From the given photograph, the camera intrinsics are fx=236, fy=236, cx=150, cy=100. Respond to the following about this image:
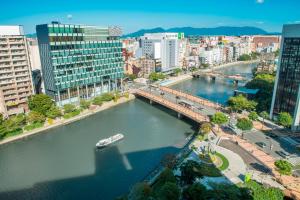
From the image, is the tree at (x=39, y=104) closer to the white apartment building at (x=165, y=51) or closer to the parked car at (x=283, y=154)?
the parked car at (x=283, y=154)

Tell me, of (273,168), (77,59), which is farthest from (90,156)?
(77,59)

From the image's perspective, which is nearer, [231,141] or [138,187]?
[138,187]

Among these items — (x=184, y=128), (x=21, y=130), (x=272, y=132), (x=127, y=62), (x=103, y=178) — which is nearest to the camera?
(x=103, y=178)

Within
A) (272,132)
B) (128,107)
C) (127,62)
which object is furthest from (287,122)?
(127,62)

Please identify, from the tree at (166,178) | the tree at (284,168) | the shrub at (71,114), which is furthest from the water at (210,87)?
the tree at (166,178)

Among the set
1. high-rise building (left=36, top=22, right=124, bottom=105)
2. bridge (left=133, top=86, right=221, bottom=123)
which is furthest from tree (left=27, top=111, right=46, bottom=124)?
bridge (left=133, top=86, right=221, bottom=123)

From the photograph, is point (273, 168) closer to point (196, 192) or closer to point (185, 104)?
point (196, 192)

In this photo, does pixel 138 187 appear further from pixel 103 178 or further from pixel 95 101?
pixel 95 101
